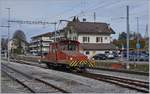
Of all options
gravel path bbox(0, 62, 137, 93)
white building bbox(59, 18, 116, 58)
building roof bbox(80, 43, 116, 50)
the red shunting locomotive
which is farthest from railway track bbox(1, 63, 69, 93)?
white building bbox(59, 18, 116, 58)

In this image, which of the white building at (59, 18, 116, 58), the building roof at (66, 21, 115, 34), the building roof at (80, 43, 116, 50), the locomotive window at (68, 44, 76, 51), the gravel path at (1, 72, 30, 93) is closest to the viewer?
the gravel path at (1, 72, 30, 93)

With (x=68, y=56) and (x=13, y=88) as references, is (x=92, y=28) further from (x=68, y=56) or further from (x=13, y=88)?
(x=13, y=88)

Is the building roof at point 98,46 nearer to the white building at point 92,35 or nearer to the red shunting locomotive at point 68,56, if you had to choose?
the white building at point 92,35

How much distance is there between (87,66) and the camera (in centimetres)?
3331

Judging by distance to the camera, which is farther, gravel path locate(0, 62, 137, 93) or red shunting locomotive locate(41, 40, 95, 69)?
red shunting locomotive locate(41, 40, 95, 69)

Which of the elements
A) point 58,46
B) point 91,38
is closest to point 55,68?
point 58,46

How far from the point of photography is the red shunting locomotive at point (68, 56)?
32.9 metres

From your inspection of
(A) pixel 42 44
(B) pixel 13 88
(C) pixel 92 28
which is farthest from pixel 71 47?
(A) pixel 42 44

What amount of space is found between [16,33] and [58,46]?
149 m

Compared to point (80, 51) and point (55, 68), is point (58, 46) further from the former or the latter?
point (55, 68)

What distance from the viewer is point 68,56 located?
33469mm

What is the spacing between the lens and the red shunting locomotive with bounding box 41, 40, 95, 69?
108 ft

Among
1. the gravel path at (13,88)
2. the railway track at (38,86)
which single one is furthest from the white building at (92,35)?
the gravel path at (13,88)

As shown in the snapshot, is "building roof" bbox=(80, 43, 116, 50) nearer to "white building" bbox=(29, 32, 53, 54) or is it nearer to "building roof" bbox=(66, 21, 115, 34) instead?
"building roof" bbox=(66, 21, 115, 34)
